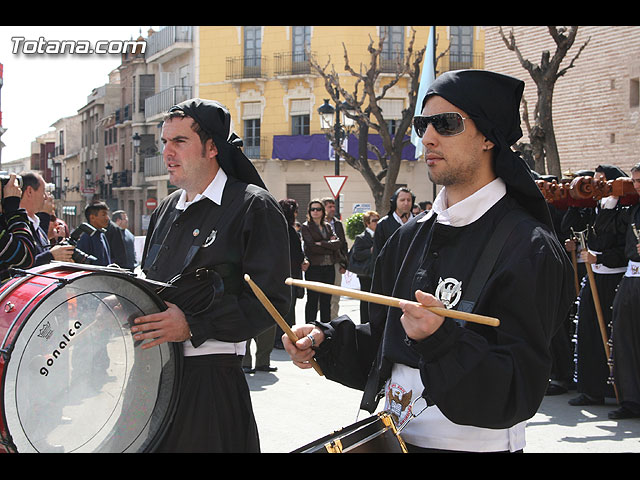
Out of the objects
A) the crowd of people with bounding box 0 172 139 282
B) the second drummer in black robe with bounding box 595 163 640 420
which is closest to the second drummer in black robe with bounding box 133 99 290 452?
the crowd of people with bounding box 0 172 139 282

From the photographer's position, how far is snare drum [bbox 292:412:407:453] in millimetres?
2139

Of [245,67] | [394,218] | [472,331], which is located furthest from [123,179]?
[472,331]

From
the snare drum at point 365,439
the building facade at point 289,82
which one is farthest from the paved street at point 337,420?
the building facade at point 289,82

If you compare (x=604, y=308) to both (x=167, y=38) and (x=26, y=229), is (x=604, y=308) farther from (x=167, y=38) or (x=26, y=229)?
(x=167, y=38)

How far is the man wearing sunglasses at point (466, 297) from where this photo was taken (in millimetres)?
2057

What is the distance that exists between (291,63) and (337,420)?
3179cm

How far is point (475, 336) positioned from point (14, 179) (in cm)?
444

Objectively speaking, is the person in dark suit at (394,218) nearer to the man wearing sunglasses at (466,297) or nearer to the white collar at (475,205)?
the man wearing sunglasses at (466,297)

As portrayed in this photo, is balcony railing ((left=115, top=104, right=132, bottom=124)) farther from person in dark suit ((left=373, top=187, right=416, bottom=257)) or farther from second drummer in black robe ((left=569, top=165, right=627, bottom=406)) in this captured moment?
second drummer in black robe ((left=569, top=165, right=627, bottom=406))

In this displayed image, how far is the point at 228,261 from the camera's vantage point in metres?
3.24

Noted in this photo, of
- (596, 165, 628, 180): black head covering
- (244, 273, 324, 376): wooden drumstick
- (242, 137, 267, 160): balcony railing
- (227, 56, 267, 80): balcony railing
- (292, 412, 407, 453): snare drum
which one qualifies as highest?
(227, 56, 267, 80): balcony railing

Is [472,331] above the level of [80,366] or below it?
above

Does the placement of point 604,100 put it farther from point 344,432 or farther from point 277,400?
point 344,432

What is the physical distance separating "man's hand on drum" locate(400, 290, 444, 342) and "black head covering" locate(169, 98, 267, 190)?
1723 millimetres
